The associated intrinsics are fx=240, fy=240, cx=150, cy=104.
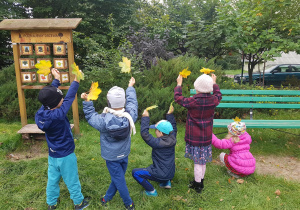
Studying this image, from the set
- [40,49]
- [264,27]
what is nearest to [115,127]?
[40,49]

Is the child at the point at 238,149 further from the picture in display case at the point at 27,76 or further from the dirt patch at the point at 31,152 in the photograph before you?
the picture in display case at the point at 27,76

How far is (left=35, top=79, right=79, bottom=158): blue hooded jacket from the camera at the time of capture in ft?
8.52

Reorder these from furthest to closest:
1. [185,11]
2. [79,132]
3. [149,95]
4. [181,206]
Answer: [185,11], [149,95], [79,132], [181,206]

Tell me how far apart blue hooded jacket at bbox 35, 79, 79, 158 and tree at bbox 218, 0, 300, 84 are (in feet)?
21.3

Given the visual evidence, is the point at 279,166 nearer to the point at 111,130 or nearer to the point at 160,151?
the point at 160,151

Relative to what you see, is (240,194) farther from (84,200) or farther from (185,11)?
(185,11)

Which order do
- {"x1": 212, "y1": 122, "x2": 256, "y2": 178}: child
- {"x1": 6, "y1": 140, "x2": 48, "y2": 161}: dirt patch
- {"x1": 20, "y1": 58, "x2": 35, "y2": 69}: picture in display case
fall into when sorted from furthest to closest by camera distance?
{"x1": 20, "y1": 58, "x2": 35, "y2": 69}: picture in display case < {"x1": 6, "y1": 140, "x2": 48, "y2": 161}: dirt patch < {"x1": 212, "y1": 122, "x2": 256, "y2": 178}: child

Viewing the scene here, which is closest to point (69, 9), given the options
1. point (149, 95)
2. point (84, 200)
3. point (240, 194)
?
point (149, 95)

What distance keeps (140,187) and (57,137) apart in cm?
143

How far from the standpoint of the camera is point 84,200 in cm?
313

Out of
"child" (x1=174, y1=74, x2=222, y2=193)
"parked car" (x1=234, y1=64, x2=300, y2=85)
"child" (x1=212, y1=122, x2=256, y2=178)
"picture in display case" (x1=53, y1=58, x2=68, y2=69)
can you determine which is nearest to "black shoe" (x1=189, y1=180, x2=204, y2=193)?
"child" (x1=174, y1=74, x2=222, y2=193)

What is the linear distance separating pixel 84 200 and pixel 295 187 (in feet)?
9.82

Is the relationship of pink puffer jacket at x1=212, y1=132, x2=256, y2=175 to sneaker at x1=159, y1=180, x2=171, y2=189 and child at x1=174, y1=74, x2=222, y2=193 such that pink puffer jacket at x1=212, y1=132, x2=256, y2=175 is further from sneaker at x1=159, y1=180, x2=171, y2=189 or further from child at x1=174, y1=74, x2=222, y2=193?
sneaker at x1=159, y1=180, x2=171, y2=189

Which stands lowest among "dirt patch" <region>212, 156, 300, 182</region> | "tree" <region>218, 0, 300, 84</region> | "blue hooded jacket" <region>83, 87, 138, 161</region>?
"dirt patch" <region>212, 156, 300, 182</region>
